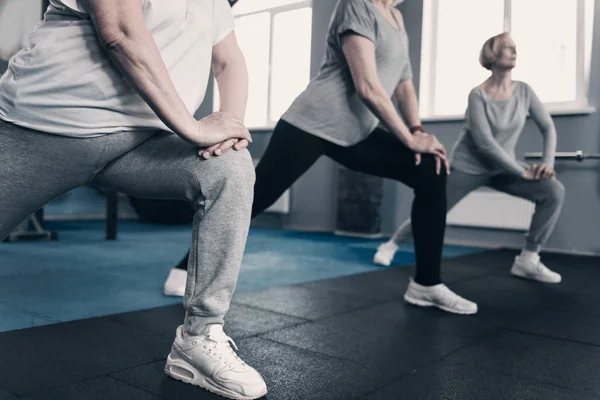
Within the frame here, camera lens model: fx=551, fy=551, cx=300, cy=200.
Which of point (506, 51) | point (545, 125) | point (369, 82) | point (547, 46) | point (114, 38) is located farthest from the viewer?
point (547, 46)

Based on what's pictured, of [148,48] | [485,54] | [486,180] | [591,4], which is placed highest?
[591,4]

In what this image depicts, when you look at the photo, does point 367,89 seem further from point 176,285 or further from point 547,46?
point 547,46

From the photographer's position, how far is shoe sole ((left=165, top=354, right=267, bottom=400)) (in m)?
1.11

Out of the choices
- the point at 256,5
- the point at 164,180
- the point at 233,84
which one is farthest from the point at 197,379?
the point at 256,5

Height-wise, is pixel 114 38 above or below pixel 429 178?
above

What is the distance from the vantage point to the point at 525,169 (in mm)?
2812

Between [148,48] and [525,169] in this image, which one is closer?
[148,48]

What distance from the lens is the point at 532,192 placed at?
285 centimetres

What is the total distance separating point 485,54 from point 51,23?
2244mm

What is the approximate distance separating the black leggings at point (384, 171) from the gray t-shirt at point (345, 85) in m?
0.05

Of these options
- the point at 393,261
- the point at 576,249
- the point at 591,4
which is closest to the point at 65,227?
the point at 393,261

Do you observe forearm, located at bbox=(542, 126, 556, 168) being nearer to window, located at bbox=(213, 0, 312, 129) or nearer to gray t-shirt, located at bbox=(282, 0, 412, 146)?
gray t-shirt, located at bbox=(282, 0, 412, 146)

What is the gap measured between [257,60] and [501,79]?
163 inches

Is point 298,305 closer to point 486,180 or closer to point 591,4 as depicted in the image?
point 486,180
